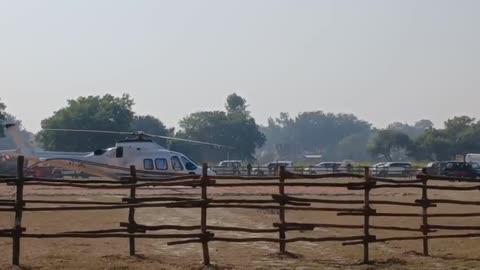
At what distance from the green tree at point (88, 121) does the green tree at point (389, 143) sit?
4297 cm

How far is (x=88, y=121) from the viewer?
101 meters

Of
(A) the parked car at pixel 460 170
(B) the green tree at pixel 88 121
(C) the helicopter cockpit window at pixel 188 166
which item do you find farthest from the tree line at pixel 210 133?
(C) the helicopter cockpit window at pixel 188 166

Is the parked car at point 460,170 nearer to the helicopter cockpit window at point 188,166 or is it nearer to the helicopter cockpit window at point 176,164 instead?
the helicopter cockpit window at point 188,166

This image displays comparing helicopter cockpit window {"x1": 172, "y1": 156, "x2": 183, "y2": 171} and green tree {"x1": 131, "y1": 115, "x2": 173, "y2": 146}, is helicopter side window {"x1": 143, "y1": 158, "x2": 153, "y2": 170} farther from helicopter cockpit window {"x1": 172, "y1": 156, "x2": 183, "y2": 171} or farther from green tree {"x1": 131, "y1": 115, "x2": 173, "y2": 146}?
green tree {"x1": 131, "y1": 115, "x2": 173, "y2": 146}

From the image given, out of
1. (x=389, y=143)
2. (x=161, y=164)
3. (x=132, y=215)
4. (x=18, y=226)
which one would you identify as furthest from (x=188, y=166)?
(x=389, y=143)

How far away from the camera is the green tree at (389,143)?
127m

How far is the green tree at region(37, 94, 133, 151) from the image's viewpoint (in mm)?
96250

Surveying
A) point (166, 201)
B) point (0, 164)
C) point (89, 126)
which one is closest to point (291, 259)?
point (166, 201)

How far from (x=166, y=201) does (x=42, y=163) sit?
3201 cm

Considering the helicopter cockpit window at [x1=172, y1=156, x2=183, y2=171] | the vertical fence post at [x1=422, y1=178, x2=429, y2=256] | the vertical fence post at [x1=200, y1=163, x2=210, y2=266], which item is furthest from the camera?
the helicopter cockpit window at [x1=172, y1=156, x2=183, y2=171]

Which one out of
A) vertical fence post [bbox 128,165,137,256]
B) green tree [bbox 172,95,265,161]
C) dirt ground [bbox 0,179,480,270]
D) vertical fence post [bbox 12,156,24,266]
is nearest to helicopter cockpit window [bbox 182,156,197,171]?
dirt ground [bbox 0,179,480,270]

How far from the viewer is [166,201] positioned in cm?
1599

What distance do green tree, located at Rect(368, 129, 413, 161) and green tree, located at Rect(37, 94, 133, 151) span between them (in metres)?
43.0

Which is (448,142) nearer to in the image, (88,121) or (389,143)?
(389,143)
